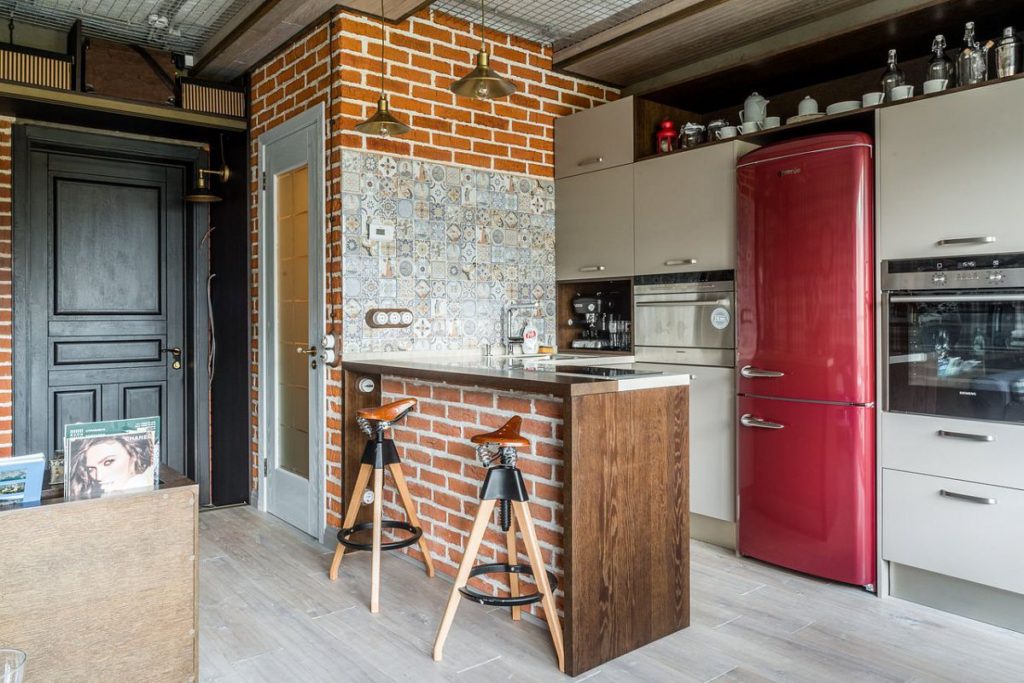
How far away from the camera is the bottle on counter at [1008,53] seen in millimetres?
2760

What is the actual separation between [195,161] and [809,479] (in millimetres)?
3957

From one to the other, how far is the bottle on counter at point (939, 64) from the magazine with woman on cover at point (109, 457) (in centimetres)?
313

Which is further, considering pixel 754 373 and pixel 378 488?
pixel 754 373

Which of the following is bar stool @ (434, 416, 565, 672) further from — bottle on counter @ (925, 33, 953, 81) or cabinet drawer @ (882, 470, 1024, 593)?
bottle on counter @ (925, 33, 953, 81)

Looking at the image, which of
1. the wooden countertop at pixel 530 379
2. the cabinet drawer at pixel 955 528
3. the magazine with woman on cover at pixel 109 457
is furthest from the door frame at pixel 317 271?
the cabinet drawer at pixel 955 528

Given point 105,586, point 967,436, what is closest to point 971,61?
point 967,436

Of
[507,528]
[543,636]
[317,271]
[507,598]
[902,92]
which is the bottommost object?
[543,636]

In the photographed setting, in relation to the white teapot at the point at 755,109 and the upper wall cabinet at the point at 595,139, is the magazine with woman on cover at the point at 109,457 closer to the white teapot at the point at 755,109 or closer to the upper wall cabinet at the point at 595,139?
the upper wall cabinet at the point at 595,139

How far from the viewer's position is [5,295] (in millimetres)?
3990

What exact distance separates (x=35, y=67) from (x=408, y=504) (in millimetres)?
2892

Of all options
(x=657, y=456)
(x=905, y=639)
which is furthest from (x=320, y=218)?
(x=905, y=639)

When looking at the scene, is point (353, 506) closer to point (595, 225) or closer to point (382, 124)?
point (382, 124)

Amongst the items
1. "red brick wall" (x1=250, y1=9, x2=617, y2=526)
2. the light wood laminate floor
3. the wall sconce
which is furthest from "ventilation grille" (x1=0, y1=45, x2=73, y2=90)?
the light wood laminate floor

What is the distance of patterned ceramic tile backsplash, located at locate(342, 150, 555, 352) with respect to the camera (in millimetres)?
3609
